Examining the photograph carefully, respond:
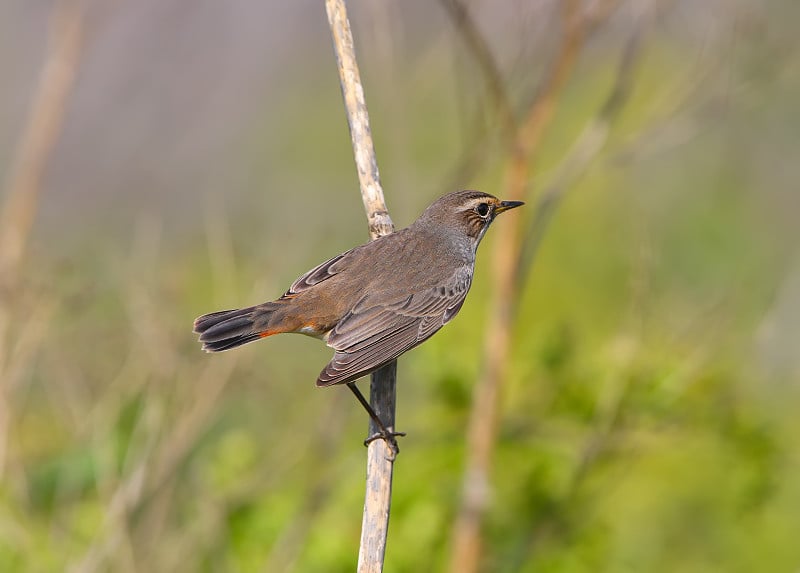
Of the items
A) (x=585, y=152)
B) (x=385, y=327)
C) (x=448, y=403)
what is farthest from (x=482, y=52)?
(x=448, y=403)

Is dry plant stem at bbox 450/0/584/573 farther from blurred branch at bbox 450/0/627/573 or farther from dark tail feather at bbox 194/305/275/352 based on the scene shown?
dark tail feather at bbox 194/305/275/352

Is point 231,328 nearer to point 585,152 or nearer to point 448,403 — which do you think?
point 448,403

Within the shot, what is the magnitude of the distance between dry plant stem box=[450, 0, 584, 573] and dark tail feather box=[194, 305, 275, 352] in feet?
4.42

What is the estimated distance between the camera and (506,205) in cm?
545

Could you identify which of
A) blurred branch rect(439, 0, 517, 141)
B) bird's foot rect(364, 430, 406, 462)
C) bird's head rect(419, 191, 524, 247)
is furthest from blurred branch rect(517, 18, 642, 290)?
bird's foot rect(364, 430, 406, 462)

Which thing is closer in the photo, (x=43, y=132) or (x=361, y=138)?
(x=361, y=138)

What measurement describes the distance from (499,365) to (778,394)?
3076 mm

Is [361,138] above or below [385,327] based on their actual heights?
above

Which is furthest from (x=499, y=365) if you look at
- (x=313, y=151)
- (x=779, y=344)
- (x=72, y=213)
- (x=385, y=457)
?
(x=72, y=213)

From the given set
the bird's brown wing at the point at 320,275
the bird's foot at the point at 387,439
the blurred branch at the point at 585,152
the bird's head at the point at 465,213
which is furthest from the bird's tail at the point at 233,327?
the blurred branch at the point at 585,152

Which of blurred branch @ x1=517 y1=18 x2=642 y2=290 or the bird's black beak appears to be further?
blurred branch @ x1=517 y1=18 x2=642 y2=290

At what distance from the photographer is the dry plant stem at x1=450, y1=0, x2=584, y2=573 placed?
18.2 feet

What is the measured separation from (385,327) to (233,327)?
0.73 m

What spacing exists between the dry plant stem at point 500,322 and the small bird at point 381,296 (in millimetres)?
187
